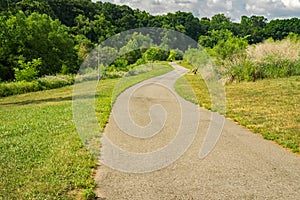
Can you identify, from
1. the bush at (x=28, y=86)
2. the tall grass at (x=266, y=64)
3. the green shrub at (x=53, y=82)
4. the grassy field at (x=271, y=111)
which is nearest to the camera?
the grassy field at (x=271, y=111)

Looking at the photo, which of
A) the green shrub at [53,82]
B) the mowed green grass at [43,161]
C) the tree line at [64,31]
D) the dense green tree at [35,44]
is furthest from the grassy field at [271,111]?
the dense green tree at [35,44]

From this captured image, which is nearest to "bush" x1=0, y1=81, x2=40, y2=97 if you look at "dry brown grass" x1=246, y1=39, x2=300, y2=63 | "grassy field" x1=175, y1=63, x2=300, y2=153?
"grassy field" x1=175, y1=63, x2=300, y2=153

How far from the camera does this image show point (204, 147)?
6910 mm

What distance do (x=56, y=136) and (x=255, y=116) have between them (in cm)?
578

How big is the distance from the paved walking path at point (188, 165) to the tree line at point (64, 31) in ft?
56.8

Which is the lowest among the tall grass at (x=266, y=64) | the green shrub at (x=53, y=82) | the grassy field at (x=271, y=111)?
the green shrub at (x=53, y=82)

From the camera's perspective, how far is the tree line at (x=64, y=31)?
38125 millimetres

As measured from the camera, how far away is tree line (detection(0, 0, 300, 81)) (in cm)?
3812

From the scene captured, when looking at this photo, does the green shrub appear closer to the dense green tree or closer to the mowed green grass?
the dense green tree

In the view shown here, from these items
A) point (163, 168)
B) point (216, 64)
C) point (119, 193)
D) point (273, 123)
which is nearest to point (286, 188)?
point (163, 168)

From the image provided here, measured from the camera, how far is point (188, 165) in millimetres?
5789

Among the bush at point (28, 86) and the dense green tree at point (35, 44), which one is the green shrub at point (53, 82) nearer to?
the bush at point (28, 86)

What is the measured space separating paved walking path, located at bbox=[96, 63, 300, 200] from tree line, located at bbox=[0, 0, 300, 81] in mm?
17305

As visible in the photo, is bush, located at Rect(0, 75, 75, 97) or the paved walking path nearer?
the paved walking path
